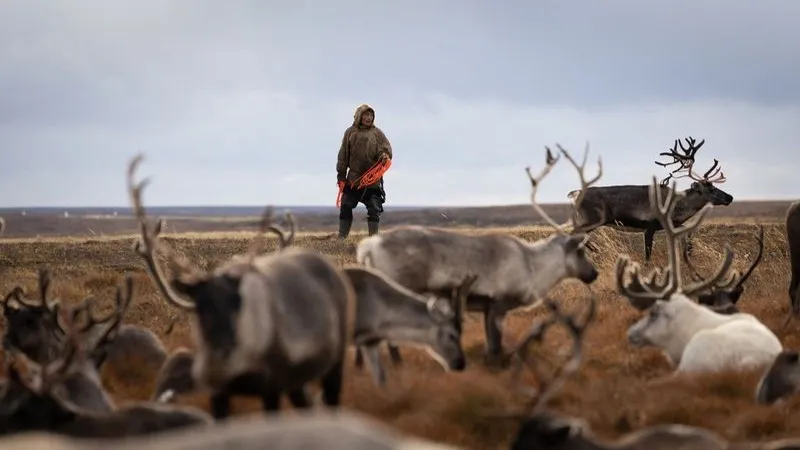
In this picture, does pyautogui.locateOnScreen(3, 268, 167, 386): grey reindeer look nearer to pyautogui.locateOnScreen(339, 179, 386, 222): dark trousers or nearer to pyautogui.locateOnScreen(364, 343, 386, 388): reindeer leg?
pyautogui.locateOnScreen(364, 343, 386, 388): reindeer leg

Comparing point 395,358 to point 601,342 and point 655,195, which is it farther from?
point 655,195

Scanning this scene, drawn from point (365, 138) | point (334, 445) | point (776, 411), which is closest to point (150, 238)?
point (334, 445)

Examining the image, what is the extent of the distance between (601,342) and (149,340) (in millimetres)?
4662

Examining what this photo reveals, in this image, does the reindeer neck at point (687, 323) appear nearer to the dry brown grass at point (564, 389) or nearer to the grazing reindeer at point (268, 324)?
the dry brown grass at point (564, 389)

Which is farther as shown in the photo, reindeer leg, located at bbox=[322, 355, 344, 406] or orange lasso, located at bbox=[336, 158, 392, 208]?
orange lasso, located at bbox=[336, 158, 392, 208]

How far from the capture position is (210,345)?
5926mm

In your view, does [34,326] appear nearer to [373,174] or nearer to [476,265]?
[476,265]

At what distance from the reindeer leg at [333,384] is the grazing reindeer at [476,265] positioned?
304 centimetres

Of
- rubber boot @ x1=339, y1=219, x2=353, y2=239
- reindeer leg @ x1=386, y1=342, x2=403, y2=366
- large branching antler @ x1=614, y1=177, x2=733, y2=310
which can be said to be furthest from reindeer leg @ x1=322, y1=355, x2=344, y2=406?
rubber boot @ x1=339, y1=219, x2=353, y2=239

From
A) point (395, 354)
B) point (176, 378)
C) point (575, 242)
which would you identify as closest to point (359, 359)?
point (395, 354)

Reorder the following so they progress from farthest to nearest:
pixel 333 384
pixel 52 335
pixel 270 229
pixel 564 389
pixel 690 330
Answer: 1. pixel 690 330
2. pixel 52 335
3. pixel 270 229
4. pixel 564 389
5. pixel 333 384

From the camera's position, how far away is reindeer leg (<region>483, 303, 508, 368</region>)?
999 centimetres

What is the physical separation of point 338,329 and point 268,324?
740mm

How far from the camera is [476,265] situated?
10.4m
